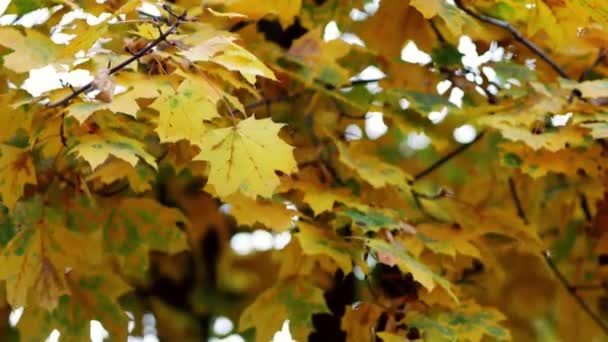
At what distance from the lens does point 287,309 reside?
2.22 metres

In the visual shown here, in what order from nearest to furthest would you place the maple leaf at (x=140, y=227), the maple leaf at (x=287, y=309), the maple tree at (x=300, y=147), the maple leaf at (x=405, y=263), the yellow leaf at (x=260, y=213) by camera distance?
the maple tree at (x=300, y=147)
the maple leaf at (x=405, y=263)
the yellow leaf at (x=260, y=213)
the maple leaf at (x=287, y=309)
the maple leaf at (x=140, y=227)

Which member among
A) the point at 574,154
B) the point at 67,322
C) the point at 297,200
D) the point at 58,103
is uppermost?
the point at 58,103

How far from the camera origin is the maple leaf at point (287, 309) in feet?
7.22

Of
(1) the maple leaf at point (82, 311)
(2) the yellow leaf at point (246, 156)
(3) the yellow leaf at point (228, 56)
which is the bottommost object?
(1) the maple leaf at point (82, 311)

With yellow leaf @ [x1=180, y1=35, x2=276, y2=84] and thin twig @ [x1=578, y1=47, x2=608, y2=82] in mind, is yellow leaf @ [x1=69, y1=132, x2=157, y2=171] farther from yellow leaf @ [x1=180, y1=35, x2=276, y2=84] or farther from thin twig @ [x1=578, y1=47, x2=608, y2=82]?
thin twig @ [x1=578, y1=47, x2=608, y2=82]

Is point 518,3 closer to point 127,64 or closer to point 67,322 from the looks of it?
point 127,64

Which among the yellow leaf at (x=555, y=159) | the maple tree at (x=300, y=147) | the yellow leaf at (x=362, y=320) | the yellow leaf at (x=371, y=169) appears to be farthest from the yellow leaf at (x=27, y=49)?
the yellow leaf at (x=555, y=159)

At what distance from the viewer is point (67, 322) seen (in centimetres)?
226

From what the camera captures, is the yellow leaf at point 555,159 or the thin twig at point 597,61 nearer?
the yellow leaf at point 555,159

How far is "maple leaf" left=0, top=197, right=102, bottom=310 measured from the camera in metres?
2.02

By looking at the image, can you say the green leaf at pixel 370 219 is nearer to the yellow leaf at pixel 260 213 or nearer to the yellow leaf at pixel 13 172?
the yellow leaf at pixel 260 213

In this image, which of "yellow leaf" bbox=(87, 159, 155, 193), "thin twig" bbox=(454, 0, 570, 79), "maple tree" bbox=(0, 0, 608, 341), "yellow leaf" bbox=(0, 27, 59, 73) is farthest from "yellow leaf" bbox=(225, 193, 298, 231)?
"thin twig" bbox=(454, 0, 570, 79)

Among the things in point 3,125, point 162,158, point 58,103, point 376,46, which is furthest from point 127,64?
point 376,46

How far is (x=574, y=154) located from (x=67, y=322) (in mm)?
1299
